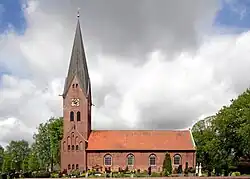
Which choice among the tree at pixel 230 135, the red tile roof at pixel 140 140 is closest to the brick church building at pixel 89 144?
the red tile roof at pixel 140 140

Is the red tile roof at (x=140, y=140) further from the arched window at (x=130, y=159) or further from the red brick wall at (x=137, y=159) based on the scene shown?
the arched window at (x=130, y=159)

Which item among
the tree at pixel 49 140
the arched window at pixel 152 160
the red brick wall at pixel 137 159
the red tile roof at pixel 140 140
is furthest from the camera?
the tree at pixel 49 140

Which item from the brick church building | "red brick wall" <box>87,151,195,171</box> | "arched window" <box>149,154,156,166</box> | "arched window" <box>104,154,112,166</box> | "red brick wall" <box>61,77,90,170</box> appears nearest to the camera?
"red brick wall" <box>61,77,90,170</box>


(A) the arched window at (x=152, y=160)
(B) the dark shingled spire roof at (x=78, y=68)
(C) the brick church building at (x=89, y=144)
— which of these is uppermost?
(B) the dark shingled spire roof at (x=78, y=68)

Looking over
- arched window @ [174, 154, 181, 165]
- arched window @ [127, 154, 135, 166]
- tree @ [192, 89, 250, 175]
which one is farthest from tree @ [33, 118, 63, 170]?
tree @ [192, 89, 250, 175]

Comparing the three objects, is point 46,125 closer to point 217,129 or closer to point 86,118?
point 86,118

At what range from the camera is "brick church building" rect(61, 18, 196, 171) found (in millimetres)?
69000

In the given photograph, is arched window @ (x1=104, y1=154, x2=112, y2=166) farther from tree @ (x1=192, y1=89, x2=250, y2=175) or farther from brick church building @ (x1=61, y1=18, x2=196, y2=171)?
tree @ (x1=192, y1=89, x2=250, y2=175)

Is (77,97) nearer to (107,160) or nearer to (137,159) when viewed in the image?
(107,160)

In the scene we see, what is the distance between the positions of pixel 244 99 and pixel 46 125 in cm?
3875

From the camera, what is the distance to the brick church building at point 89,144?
69000 millimetres

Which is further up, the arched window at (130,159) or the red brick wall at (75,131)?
the red brick wall at (75,131)

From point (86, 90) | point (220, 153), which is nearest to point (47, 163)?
point (86, 90)

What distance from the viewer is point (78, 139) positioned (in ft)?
227
